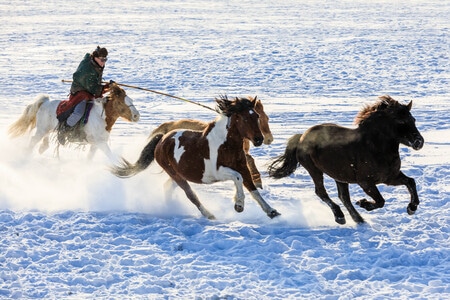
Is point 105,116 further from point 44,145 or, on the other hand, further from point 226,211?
point 226,211

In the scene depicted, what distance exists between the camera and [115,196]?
813cm

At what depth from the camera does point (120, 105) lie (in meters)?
9.74

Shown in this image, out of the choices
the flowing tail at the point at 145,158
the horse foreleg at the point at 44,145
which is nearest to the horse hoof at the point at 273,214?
the flowing tail at the point at 145,158

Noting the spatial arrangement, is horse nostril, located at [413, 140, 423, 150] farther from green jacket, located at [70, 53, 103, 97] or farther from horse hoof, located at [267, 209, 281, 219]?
green jacket, located at [70, 53, 103, 97]

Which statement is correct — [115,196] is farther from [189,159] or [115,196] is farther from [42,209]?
[189,159]

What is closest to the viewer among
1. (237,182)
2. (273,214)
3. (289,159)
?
(237,182)

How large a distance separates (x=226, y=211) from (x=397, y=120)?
2.13 m

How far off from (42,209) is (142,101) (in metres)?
8.21

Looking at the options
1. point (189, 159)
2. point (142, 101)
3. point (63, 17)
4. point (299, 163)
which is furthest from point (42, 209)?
point (63, 17)

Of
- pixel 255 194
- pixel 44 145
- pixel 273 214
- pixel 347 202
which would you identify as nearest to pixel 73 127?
pixel 44 145

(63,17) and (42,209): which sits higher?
(63,17)

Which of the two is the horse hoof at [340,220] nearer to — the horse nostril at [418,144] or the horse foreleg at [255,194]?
the horse foreleg at [255,194]

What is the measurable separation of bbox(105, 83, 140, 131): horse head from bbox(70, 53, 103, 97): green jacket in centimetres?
22

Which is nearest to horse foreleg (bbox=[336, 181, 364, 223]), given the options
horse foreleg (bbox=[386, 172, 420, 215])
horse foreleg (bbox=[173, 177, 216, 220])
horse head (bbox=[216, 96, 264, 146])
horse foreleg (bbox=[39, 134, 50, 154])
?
horse foreleg (bbox=[386, 172, 420, 215])
